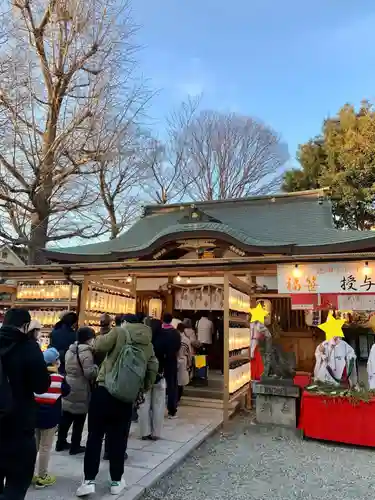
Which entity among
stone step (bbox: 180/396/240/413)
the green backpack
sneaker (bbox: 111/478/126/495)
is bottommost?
stone step (bbox: 180/396/240/413)

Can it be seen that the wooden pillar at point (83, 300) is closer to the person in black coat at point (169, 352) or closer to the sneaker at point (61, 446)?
the person in black coat at point (169, 352)

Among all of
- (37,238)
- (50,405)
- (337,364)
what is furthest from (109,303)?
(50,405)

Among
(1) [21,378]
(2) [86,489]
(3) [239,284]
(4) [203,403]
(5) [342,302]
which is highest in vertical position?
(3) [239,284]

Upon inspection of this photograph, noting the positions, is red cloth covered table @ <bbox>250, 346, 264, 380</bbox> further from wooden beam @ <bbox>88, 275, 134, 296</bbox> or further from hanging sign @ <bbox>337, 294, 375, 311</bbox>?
wooden beam @ <bbox>88, 275, 134, 296</bbox>

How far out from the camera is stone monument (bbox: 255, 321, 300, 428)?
23.4 feet

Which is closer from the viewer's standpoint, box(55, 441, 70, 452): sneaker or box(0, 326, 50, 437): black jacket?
box(0, 326, 50, 437): black jacket

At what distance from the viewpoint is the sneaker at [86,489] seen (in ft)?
12.5

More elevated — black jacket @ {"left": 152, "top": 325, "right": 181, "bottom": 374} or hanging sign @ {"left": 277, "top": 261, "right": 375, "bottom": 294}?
hanging sign @ {"left": 277, "top": 261, "right": 375, "bottom": 294}

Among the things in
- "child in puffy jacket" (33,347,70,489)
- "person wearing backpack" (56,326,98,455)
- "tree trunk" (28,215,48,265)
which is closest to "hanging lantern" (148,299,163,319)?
"tree trunk" (28,215,48,265)

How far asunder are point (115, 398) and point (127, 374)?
25cm

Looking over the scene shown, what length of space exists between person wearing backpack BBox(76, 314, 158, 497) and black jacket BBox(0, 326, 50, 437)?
0.86 m

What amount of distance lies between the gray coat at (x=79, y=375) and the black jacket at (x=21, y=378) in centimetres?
175

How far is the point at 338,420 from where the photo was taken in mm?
6262

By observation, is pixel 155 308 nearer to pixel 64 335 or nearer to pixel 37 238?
pixel 37 238
